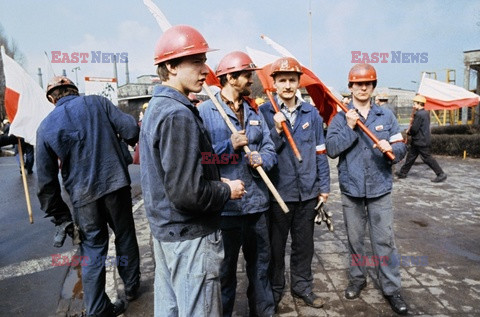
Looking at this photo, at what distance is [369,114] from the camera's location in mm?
3291

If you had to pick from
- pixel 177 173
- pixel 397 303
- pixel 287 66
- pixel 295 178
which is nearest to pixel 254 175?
pixel 295 178

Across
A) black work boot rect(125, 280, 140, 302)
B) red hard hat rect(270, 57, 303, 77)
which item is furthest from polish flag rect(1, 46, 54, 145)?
red hard hat rect(270, 57, 303, 77)

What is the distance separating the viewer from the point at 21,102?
4.43 metres

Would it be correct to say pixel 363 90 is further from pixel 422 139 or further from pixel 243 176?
pixel 422 139

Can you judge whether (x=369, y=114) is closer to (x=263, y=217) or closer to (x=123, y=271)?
(x=263, y=217)

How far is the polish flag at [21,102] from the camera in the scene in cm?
439

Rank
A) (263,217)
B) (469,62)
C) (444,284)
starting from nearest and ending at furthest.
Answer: (263,217)
(444,284)
(469,62)

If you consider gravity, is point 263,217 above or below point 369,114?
below

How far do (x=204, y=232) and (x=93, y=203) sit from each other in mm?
1589

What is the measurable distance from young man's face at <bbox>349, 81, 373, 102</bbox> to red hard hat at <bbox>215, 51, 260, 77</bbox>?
107 centimetres

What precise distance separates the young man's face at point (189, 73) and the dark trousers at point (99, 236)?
1.63 m

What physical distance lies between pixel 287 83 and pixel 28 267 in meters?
4.06

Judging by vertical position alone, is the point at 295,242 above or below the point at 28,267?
above

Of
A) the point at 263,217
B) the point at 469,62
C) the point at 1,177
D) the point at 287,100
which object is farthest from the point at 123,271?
the point at 469,62
